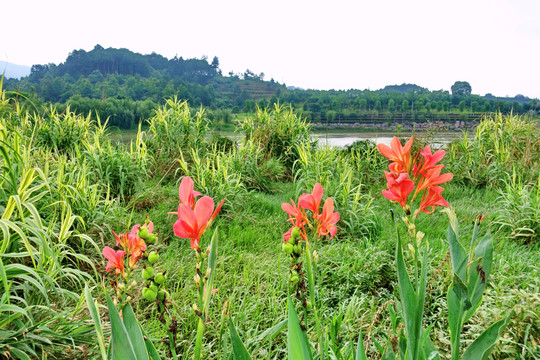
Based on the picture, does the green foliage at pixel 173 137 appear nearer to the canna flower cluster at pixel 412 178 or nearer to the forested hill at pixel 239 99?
the forested hill at pixel 239 99


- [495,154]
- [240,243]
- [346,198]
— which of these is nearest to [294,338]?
[240,243]

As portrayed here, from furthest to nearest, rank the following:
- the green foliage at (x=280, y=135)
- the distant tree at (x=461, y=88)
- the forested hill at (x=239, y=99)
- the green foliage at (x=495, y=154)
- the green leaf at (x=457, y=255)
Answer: the distant tree at (x=461, y=88) < the forested hill at (x=239, y=99) < the green foliage at (x=280, y=135) < the green foliage at (x=495, y=154) < the green leaf at (x=457, y=255)

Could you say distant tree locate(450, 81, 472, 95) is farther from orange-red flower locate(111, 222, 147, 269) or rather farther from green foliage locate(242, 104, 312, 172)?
orange-red flower locate(111, 222, 147, 269)

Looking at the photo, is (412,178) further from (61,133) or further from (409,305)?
(61,133)

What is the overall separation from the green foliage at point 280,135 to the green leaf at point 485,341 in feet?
14.3

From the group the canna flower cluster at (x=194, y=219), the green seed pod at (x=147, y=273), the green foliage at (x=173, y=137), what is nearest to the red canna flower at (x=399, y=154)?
the canna flower cluster at (x=194, y=219)

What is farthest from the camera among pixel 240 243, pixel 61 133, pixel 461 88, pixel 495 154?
pixel 461 88

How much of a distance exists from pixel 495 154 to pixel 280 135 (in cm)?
314

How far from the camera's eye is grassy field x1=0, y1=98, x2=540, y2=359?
1.36m

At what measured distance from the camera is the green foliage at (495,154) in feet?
14.4

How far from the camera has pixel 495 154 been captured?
15.2ft

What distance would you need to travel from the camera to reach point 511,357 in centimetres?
135

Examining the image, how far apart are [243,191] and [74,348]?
2.50m

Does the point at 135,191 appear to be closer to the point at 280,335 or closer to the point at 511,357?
the point at 280,335
